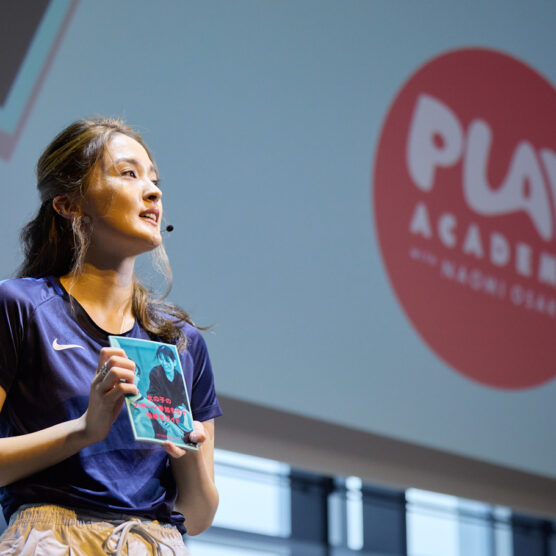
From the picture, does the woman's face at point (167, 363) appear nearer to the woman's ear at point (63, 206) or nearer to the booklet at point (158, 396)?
the booklet at point (158, 396)

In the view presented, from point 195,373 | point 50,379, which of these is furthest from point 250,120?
point 50,379

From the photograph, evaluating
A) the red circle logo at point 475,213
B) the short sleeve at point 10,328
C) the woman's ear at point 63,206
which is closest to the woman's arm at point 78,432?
the short sleeve at point 10,328

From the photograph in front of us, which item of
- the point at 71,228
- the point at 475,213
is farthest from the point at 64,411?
the point at 475,213

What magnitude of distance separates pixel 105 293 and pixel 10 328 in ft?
0.57

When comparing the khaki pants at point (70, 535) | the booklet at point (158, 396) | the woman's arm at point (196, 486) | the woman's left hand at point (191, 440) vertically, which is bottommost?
the khaki pants at point (70, 535)

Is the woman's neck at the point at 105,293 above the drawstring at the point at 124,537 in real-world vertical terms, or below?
above

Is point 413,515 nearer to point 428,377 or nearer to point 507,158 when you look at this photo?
point 428,377

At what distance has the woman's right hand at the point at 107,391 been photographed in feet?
3.84

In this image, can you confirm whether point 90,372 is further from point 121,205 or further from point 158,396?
point 121,205

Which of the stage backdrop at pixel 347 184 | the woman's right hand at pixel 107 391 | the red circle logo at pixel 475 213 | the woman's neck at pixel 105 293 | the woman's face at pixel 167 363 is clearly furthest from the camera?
the red circle logo at pixel 475 213

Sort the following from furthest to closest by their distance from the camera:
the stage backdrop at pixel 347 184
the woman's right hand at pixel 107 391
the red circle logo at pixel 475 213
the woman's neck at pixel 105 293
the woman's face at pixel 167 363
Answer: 1. the red circle logo at pixel 475 213
2. the stage backdrop at pixel 347 184
3. the woman's neck at pixel 105 293
4. the woman's face at pixel 167 363
5. the woman's right hand at pixel 107 391

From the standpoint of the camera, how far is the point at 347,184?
10.9 ft

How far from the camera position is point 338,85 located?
336 centimetres

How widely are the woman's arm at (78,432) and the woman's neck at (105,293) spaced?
22 centimetres
